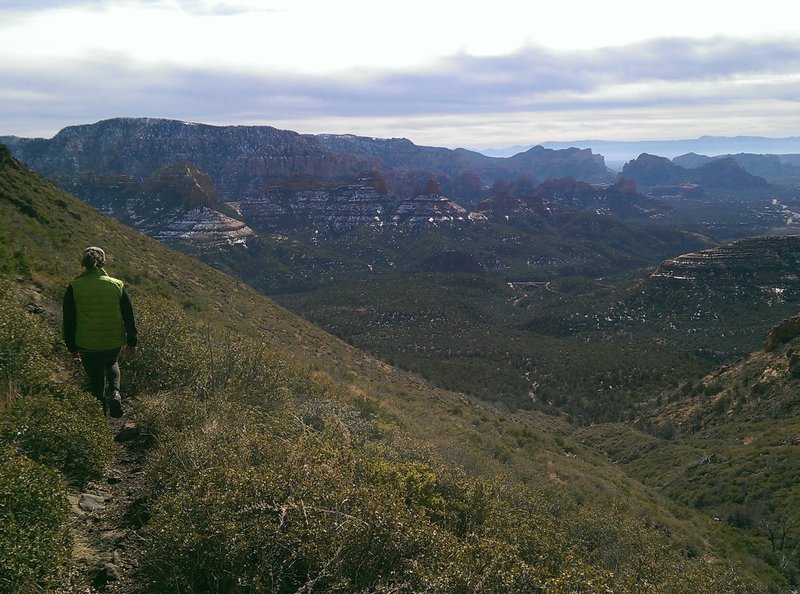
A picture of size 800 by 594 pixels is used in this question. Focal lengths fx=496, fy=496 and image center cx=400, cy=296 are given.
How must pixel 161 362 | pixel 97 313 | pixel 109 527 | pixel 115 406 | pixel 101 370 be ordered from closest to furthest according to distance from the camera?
pixel 109 527, pixel 97 313, pixel 101 370, pixel 115 406, pixel 161 362

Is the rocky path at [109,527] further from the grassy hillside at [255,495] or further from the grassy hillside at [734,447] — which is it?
the grassy hillside at [734,447]

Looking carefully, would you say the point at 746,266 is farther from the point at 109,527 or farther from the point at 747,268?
the point at 109,527

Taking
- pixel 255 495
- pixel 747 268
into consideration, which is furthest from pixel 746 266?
pixel 255 495

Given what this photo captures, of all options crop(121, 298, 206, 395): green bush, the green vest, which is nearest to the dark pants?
the green vest

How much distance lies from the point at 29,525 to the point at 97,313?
3.91 m

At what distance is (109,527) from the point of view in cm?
547

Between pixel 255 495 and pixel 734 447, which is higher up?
pixel 255 495

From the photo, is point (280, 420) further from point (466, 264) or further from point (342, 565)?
point (466, 264)

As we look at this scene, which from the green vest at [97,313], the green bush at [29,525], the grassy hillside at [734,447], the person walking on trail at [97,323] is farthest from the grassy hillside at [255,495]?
the grassy hillside at [734,447]

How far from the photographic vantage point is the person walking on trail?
7387 mm

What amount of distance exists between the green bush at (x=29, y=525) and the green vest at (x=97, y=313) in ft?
9.11

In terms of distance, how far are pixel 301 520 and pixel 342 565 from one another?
58 centimetres

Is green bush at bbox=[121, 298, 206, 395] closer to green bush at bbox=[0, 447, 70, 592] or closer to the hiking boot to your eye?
the hiking boot

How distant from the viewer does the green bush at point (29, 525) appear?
3828 mm
